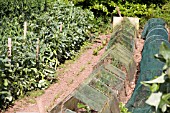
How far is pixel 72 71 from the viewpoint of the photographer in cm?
954

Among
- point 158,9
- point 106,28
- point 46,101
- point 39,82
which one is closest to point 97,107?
point 46,101

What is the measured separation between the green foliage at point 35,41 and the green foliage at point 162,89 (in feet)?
16.7

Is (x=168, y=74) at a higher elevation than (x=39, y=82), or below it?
higher

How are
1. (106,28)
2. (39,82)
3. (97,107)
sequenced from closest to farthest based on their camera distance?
(97,107), (39,82), (106,28)

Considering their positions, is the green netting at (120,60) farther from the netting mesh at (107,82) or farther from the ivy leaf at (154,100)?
the ivy leaf at (154,100)

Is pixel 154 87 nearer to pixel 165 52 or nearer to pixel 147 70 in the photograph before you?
pixel 165 52

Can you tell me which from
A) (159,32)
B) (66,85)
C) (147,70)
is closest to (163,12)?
(159,32)

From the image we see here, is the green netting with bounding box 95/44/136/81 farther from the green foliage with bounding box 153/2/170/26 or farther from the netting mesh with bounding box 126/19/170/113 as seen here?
the green foliage with bounding box 153/2/170/26

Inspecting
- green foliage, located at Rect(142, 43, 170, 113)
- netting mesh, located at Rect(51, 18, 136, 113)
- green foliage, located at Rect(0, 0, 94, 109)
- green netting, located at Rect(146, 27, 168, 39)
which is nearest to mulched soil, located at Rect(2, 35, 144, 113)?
green foliage, located at Rect(0, 0, 94, 109)

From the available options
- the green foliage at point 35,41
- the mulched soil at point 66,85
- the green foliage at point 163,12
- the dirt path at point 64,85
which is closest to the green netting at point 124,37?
the mulched soil at point 66,85

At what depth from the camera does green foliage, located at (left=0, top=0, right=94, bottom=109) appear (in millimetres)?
7320

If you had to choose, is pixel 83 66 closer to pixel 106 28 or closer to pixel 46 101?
pixel 46 101

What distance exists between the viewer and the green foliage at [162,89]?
201cm

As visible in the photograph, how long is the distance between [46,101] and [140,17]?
7387 mm
